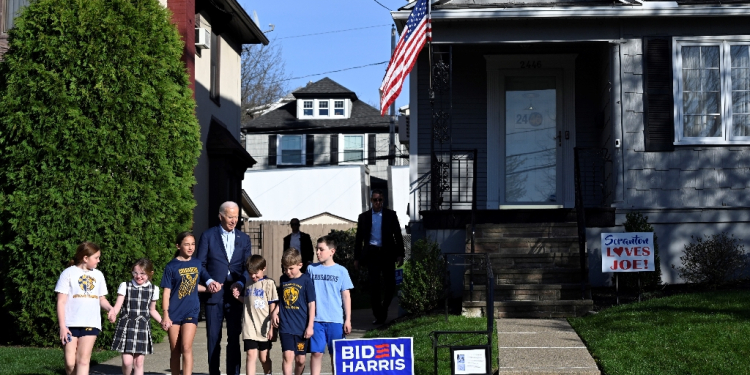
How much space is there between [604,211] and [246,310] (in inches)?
282

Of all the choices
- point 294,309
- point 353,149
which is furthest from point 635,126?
point 353,149

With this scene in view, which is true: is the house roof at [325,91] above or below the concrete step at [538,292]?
above

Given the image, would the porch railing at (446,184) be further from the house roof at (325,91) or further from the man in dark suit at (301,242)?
the house roof at (325,91)

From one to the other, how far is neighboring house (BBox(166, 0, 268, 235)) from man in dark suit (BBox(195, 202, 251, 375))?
261 inches

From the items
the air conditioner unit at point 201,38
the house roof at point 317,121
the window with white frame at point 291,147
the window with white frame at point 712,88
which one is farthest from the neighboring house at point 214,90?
the window with white frame at point 291,147

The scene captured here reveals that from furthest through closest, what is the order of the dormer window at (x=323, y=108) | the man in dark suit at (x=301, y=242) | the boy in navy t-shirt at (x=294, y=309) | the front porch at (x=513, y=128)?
the dormer window at (x=323, y=108) → the man in dark suit at (x=301, y=242) → the front porch at (x=513, y=128) → the boy in navy t-shirt at (x=294, y=309)

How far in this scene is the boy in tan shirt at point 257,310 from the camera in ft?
26.2

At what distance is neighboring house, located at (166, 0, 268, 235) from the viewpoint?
15469 mm

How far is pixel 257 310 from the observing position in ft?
26.3

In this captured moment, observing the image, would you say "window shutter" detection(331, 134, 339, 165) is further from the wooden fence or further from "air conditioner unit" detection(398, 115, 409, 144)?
"air conditioner unit" detection(398, 115, 409, 144)

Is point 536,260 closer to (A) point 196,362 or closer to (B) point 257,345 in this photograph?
(A) point 196,362

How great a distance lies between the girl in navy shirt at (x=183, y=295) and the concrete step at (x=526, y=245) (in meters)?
5.59

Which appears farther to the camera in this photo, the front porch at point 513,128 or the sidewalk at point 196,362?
the front porch at point 513,128

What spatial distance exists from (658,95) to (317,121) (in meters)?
33.1
